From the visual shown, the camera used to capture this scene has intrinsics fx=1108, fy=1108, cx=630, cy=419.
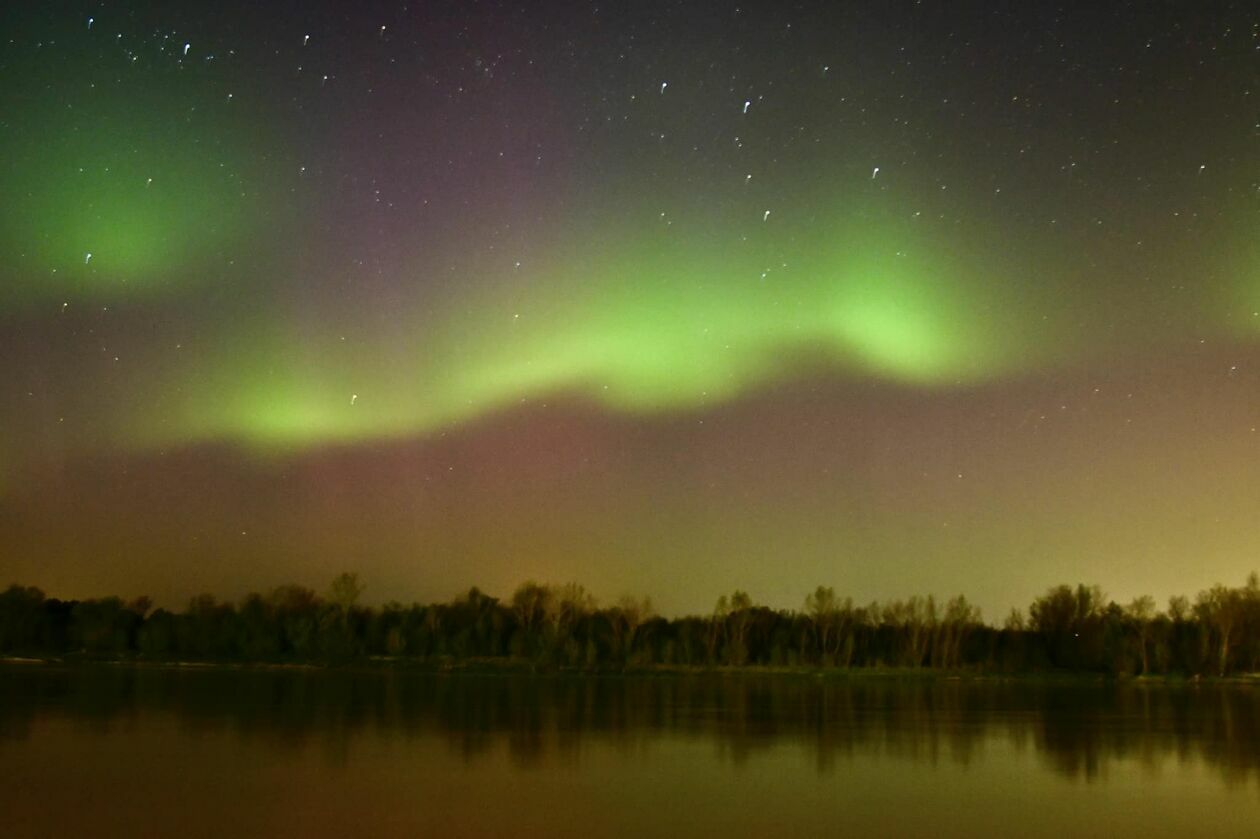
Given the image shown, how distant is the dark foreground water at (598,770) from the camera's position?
54.4 feet

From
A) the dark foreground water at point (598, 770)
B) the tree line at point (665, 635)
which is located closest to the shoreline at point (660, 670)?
the tree line at point (665, 635)

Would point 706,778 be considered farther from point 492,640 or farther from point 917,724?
point 492,640

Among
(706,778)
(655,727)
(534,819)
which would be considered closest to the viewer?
(534,819)

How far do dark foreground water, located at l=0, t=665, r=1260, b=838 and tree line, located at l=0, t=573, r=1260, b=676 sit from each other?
57591 millimetres

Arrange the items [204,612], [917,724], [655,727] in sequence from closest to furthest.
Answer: [655,727]
[917,724]
[204,612]

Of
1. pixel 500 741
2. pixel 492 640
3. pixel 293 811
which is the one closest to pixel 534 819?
pixel 293 811

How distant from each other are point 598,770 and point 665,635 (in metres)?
90.3

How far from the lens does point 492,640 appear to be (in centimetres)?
10212

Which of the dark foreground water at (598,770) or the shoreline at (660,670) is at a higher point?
the dark foreground water at (598,770)

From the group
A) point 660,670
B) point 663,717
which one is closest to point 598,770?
Answer: point 663,717

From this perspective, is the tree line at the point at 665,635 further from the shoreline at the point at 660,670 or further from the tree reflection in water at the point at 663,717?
the tree reflection in water at the point at 663,717

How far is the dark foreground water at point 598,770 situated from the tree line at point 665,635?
2267 inches

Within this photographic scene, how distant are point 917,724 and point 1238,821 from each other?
61.0 feet

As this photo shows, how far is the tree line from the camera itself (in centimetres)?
9931
